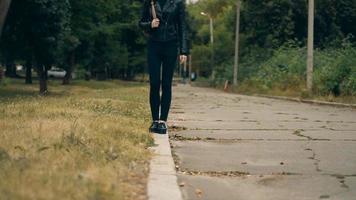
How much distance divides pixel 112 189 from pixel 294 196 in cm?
153

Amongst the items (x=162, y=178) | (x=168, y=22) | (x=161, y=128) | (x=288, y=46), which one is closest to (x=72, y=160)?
(x=162, y=178)

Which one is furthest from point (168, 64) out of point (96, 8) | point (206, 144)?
point (96, 8)

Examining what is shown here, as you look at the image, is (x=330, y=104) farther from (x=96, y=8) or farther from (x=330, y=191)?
(x=96, y=8)

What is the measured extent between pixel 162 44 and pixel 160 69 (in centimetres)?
33

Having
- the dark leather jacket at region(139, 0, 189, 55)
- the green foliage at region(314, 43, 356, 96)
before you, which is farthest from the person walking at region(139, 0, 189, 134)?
the green foliage at region(314, 43, 356, 96)

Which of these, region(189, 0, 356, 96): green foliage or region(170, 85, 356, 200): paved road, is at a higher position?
region(189, 0, 356, 96): green foliage

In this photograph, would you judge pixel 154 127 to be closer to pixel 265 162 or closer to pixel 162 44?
pixel 162 44

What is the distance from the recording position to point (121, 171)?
4629 mm

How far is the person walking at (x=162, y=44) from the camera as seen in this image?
746 cm

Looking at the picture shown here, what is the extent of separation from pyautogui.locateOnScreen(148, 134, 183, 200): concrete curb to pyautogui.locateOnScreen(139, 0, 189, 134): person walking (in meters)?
1.43

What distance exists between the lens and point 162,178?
15.6 feet

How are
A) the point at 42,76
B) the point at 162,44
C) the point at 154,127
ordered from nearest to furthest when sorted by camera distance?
1. the point at 162,44
2. the point at 154,127
3. the point at 42,76

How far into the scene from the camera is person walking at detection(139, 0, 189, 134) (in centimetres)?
746

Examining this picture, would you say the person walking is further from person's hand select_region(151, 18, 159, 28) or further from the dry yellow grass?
the dry yellow grass
